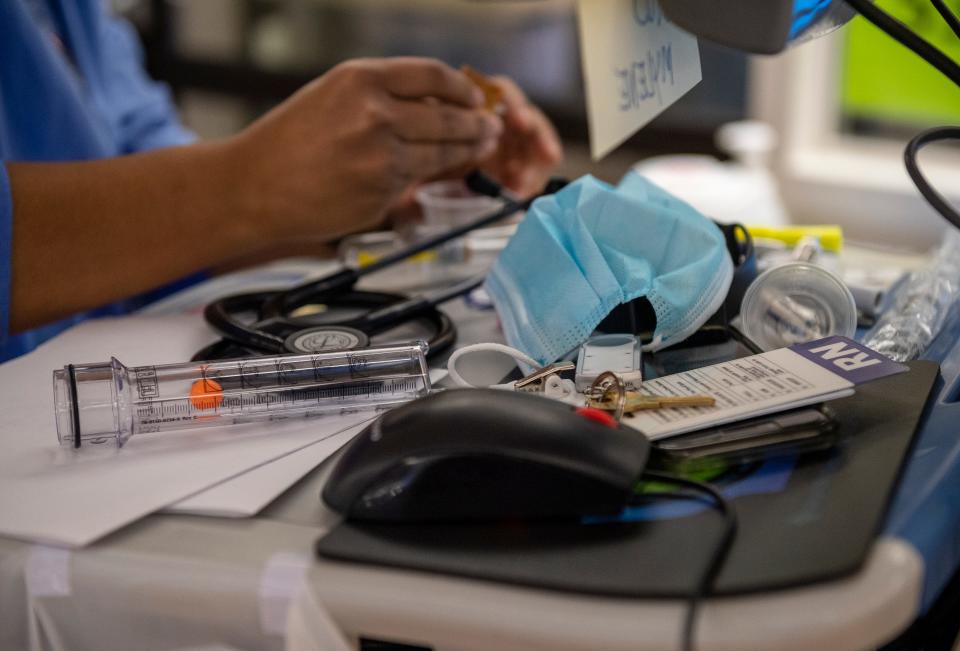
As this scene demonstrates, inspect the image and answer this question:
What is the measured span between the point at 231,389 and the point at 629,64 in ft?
1.07

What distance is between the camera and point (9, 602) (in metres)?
0.43

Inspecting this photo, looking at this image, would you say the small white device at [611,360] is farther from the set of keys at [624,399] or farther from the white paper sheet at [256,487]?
the white paper sheet at [256,487]

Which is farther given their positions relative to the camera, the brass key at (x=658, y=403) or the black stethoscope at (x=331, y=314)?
the black stethoscope at (x=331, y=314)

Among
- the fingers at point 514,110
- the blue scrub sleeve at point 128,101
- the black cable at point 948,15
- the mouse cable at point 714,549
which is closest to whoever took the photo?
the mouse cable at point 714,549

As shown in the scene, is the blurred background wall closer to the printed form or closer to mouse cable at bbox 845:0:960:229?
mouse cable at bbox 845:0:960:229

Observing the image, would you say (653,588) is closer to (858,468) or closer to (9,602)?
(858,468)

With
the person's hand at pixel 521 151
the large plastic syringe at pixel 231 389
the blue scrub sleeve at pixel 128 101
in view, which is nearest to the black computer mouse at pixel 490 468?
the large plastic syringe at pixel 231 389

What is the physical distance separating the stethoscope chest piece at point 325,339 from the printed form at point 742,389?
0.64 ft

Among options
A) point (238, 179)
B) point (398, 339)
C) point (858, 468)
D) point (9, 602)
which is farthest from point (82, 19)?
point (858, 468)

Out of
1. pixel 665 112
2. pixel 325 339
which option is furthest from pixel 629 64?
pixel 665 112

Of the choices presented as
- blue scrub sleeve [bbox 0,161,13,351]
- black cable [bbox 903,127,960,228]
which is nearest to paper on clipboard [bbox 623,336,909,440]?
black cable [bbox 903,127,960,228]

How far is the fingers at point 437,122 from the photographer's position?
756 mm

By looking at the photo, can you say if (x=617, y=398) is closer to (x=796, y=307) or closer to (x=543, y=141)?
(x=796, y=307)

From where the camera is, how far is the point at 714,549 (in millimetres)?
379
